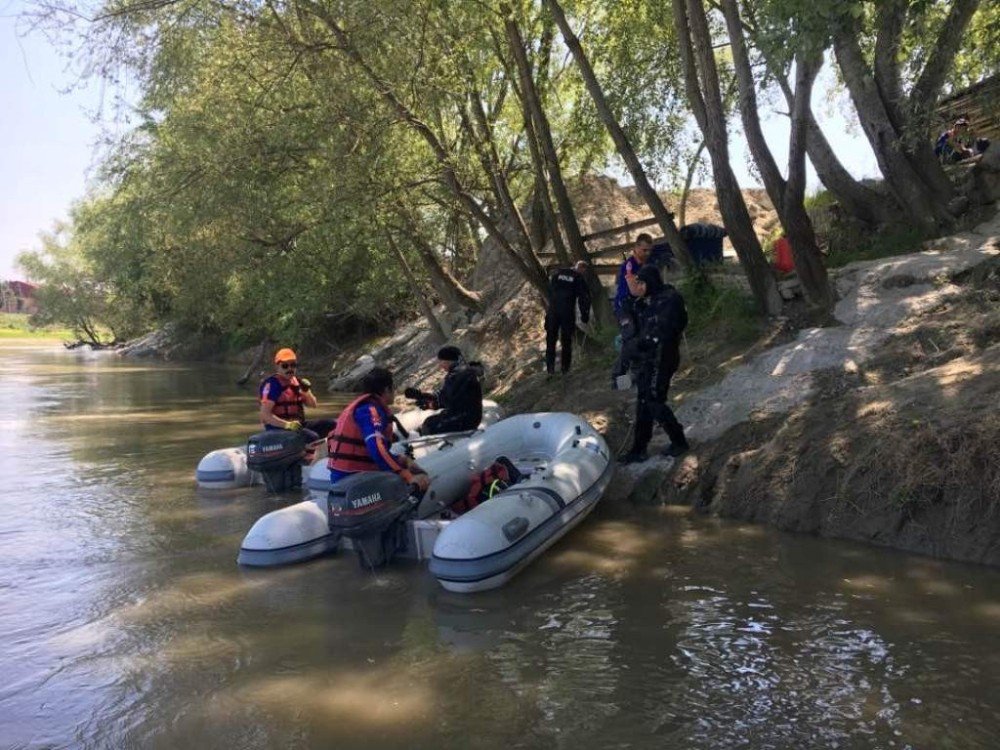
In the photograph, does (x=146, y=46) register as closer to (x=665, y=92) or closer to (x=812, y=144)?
(x=665, y=92)

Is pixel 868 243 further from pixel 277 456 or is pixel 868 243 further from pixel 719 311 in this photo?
pixel 277 456

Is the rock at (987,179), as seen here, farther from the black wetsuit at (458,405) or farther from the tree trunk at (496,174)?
the black wetsuit at (458,405)

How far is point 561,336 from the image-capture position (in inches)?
424

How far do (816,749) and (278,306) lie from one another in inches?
764

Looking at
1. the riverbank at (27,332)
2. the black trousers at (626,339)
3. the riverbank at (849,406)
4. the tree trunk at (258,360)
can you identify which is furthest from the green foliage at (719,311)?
the riverbank at (27,332)

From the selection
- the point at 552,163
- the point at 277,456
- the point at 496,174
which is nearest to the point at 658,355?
the point at 277,456

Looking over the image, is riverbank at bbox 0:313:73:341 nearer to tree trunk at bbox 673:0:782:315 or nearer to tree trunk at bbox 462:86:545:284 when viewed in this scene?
tree trunk at bbox 462:86:545:284

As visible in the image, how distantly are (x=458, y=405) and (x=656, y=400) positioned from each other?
6.03 feet

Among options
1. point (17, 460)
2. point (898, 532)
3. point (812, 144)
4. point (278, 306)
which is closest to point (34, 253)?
point (278, 306)

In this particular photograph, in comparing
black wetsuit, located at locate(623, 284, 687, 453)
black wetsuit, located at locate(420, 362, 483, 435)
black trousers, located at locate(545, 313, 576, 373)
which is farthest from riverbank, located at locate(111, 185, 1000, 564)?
black wetsuit, located at locate(420, 362, 483, 435)

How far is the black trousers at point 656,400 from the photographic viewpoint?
7.33 meters

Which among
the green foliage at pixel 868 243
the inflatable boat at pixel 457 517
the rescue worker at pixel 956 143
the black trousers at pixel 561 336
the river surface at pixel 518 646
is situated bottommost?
the river surface at pixel 518 646

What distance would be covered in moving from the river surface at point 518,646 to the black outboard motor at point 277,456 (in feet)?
3.18

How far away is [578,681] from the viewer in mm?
4078
